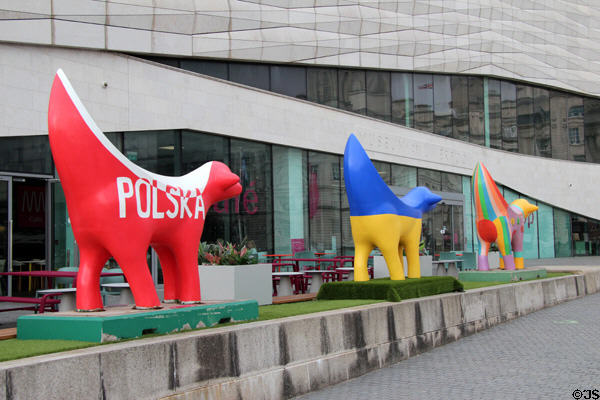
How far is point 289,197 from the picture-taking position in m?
21.8

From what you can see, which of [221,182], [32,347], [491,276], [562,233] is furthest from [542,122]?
[32,347]

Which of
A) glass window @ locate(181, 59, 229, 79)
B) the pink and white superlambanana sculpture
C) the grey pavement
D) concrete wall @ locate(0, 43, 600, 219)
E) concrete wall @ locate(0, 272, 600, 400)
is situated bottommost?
the grey pavement

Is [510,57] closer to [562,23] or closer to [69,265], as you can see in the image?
[562,23]

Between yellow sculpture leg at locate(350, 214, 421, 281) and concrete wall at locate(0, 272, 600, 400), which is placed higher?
yellow sculpture leg at locate(350, 214, 421, 281)

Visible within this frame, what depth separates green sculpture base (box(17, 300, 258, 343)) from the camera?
5906 mm

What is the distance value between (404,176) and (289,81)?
313 inches

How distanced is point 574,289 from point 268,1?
13579mm

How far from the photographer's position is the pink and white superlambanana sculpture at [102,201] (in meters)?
6.30

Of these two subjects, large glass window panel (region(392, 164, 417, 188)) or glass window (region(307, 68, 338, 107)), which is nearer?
glass window (region(307, 68, 338, 107))

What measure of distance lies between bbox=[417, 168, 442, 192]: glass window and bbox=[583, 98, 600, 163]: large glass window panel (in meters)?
13.2

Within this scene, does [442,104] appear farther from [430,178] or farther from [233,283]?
[233,283]

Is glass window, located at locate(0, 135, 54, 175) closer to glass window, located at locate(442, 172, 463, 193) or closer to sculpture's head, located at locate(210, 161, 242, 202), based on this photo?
sculpture's head, located at locate(210, 161, 242, 202)

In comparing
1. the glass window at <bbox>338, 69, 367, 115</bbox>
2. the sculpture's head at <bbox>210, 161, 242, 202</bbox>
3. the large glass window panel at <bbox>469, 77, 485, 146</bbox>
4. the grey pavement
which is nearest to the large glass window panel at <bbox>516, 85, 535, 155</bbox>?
the large glass window panel at <bbox>469, 77, 485, 146</bbox>

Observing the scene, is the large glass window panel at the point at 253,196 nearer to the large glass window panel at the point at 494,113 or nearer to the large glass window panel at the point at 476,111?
the large glass window panel at the point at 476,111
